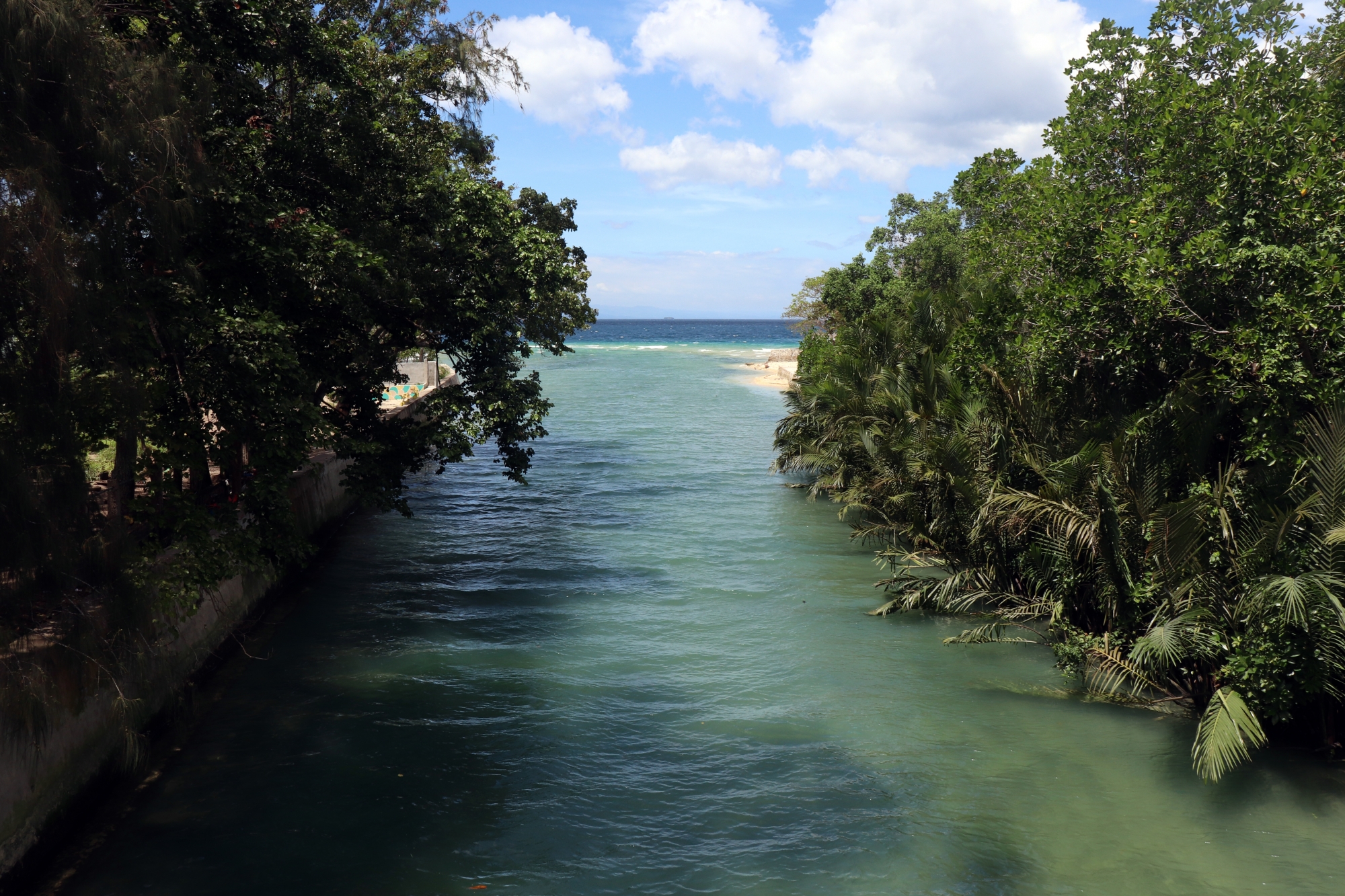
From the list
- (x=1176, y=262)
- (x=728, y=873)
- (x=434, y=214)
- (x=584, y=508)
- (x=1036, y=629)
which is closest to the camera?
(x=728, y=873)

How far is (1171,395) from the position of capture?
959cm

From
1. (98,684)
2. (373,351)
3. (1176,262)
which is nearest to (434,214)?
(373,351)

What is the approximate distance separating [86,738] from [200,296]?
427cm

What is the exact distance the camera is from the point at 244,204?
10.1m

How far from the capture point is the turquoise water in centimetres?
793

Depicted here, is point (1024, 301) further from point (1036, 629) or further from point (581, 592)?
point (581, 592)

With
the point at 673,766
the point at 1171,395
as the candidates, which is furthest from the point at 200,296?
the point at 1171,395

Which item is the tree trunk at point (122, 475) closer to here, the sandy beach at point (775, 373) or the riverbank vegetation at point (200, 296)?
the riverbank vegetation at point (200, 296)

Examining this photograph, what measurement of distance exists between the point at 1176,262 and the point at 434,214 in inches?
409

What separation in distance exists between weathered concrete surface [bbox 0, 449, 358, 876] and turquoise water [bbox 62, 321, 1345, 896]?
0.58 meters

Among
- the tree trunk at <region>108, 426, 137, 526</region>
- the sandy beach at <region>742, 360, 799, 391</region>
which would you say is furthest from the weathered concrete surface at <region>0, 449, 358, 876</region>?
the sandy beach at <region>742, 360, 799, 391</region>

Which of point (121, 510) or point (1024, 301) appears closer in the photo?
point (121, 510)

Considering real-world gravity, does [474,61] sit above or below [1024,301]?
above

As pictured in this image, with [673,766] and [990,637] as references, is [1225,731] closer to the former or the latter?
[990,637]
